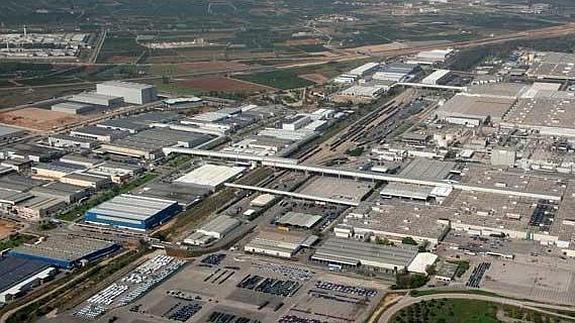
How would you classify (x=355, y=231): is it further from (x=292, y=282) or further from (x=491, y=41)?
(x=491, y=41)

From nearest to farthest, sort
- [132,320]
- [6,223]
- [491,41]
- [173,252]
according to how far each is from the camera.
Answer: [132,320]
[173,252]
[6,223]
[491,41]

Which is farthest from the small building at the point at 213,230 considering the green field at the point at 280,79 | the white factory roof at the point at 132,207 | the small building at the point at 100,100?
the green field at the point at 280,79

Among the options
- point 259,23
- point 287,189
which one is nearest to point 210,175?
point 287,189

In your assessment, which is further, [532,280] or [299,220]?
[299,220]

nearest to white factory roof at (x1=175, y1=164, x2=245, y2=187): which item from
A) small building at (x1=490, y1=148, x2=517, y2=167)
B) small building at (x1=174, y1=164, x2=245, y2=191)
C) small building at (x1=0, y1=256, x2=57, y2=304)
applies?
small building at (x1=174, y1=164, x2=245, y2=191)

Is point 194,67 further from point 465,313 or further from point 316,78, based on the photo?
point 465,313

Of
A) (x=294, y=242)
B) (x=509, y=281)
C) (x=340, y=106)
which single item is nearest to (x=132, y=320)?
(x=294, y=242)
